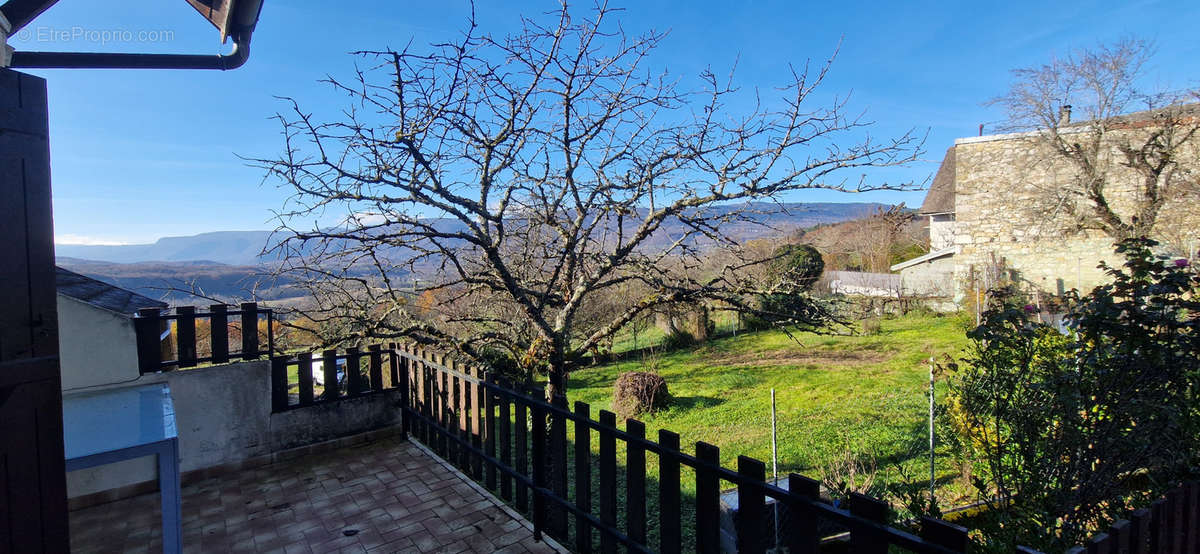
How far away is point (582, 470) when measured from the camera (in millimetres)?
2869

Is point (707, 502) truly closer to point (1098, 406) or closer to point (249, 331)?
point (1098, 406)

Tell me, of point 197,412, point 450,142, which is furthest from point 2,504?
point 197,412

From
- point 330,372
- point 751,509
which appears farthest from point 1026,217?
point 330,372

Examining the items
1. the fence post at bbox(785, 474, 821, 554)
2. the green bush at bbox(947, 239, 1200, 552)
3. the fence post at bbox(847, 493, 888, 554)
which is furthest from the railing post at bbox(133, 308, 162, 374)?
the green bush at bbox(947, 239, 1200, 552)

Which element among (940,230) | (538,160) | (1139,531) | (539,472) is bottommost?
(539,472)

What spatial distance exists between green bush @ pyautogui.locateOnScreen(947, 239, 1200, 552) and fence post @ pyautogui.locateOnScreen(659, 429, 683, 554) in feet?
6.59

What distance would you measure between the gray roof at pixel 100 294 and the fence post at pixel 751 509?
4.35 meters

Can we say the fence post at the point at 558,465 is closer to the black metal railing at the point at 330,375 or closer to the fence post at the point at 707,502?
the fence post at the point at 707,502

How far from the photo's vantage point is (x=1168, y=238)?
1405cm

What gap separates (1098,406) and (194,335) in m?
6.05

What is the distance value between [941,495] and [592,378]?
7.77m

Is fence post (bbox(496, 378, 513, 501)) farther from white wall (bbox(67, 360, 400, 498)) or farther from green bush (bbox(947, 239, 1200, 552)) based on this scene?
green bush (bbox(947, 239, 1200, 552))

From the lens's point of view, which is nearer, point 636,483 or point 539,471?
point 636,483

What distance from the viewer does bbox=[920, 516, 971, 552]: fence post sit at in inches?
53.2
